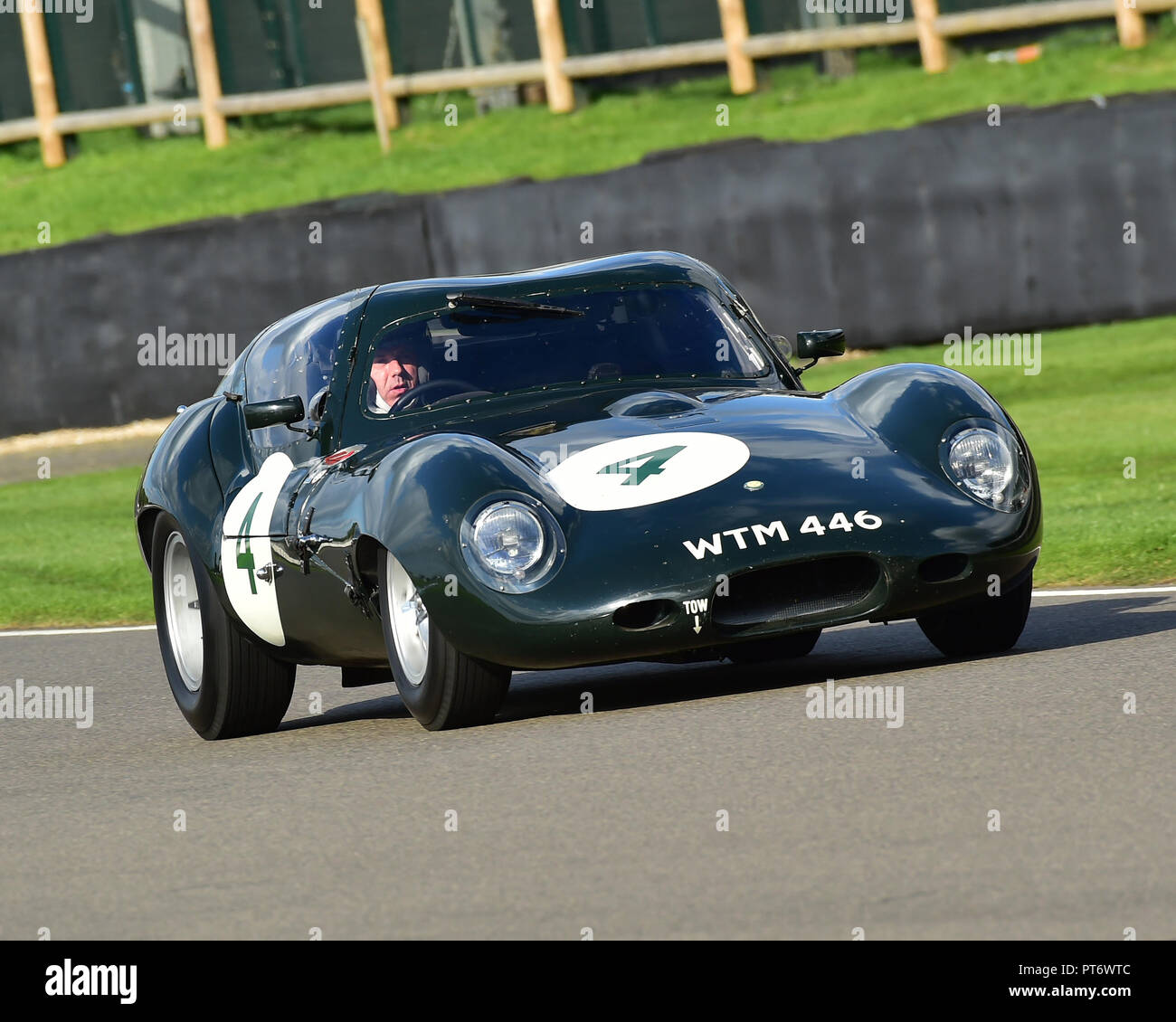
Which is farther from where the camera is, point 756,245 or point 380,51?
point 380,51

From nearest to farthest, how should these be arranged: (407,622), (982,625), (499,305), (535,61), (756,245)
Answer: (407,622), (982,625), (499,305), (756,245), (535,61)

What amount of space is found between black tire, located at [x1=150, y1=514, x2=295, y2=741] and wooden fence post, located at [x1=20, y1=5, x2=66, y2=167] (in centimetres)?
2389

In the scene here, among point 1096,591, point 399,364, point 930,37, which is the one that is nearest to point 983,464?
point 399,364

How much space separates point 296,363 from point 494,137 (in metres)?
20.2

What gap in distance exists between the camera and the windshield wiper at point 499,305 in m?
7.84

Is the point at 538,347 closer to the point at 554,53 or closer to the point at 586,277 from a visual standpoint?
the point at 586,277

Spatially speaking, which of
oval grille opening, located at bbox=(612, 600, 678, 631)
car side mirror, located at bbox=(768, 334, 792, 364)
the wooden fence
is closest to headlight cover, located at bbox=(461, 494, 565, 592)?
oval grille opening, located at bbox=(612, 600, 678, 631)

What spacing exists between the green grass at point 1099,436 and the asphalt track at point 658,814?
2.36 meters

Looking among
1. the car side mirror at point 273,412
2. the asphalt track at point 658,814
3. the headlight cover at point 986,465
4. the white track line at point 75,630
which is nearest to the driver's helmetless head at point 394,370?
the car side mirror at point 273,412

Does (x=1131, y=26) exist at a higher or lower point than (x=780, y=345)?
higher

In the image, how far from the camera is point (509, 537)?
6566 millimetres

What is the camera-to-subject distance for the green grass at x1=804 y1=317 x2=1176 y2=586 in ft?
34.2

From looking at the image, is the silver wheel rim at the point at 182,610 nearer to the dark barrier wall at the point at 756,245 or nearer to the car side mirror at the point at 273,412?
the car side mirror at the point at 273,412
